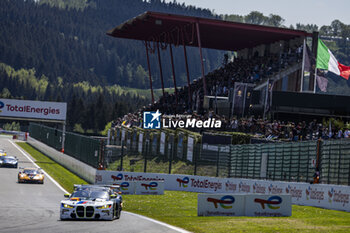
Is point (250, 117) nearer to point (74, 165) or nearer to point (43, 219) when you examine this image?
point (74, 165)

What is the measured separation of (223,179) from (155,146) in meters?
6.68

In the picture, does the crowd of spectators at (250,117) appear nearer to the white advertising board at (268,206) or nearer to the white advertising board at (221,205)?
the white advertising board at (268,206)

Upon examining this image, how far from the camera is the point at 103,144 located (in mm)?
42531

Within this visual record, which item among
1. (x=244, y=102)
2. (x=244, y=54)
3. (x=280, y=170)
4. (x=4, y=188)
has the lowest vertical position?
(x=4, y=188)

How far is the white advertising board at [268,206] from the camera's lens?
21672mm

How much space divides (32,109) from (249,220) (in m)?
60.4

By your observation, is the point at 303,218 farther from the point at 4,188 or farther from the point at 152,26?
the point at 152,26

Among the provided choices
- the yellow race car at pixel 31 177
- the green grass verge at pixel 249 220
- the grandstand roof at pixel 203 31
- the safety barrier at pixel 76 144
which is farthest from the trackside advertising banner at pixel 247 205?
the grandstand roof at pixel 203 31

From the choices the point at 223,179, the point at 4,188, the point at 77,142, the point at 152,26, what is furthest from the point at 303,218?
the point at 152,26

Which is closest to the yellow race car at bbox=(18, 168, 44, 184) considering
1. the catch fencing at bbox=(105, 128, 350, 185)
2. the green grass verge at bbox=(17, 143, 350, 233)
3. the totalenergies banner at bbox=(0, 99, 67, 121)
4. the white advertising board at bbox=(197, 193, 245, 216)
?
the catch fencing at bbox=(105, 128, 350, 185)

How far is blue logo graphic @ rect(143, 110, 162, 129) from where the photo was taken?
5406 cm

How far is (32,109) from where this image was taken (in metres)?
76.9

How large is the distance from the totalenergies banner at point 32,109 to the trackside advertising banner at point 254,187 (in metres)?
38.9

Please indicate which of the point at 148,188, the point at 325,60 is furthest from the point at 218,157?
the point at 325,60
